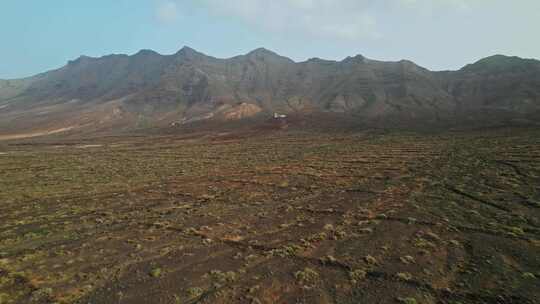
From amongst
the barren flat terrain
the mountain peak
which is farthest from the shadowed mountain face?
the barren flat terrain

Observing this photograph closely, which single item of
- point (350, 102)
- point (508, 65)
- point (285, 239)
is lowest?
point (285, 239)

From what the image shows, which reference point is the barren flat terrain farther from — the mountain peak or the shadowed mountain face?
the mountain peak

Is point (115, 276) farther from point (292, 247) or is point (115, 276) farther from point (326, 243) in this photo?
point (326, 243)

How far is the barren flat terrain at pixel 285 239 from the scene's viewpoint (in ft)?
37.2

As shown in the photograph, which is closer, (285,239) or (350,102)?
(285,239)

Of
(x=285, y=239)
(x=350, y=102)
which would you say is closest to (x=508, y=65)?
(x=350, y=102)

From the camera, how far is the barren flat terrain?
11.3 metres

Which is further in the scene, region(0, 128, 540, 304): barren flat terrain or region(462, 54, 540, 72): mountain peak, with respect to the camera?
region(462, 54, 540, 72): mountain peak

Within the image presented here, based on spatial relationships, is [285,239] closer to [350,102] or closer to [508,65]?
[350,102]

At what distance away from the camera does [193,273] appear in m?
12.8

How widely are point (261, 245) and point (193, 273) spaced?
3.83 m

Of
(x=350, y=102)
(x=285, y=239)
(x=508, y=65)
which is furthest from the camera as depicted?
(x=508, y=65)

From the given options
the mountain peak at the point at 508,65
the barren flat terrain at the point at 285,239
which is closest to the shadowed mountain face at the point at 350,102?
the mountain peak at the point at 508,65

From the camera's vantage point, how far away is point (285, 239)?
16172 mm
